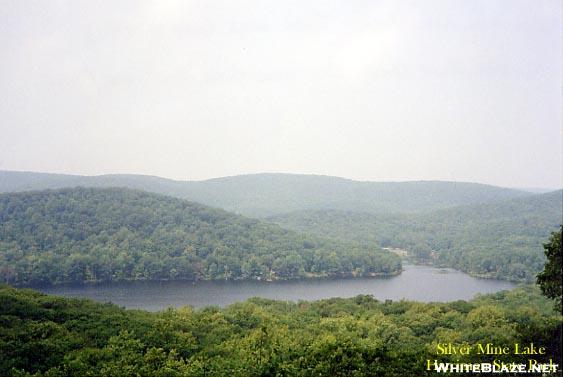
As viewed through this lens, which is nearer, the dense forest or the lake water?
the dense forest

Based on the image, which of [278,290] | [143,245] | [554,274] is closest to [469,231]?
[278,290]

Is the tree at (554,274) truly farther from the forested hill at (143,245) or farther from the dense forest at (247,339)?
the forested hill at (143,245)

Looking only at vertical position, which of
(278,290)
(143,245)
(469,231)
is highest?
(469,231)

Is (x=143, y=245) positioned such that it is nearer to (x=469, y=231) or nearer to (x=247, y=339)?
(x=247, y=339)

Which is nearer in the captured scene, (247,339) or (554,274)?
(554,274)

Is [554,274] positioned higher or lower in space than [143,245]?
higher

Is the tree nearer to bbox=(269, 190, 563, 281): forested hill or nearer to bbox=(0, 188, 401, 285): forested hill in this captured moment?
bbox=(0, 188, 401, 285): forested hill

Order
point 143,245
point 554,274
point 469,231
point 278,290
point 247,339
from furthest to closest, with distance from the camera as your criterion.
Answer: point 469,231 → point 143,245 → point 278,290 → point 247,339 → point 554,274

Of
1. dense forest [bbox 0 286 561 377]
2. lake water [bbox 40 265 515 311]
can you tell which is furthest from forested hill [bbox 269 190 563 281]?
dense forest [bbox 0 286 561 377]
